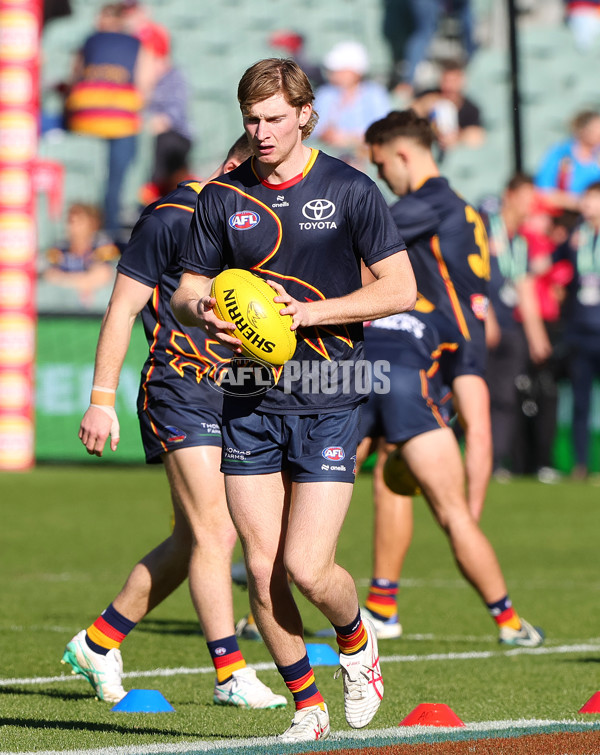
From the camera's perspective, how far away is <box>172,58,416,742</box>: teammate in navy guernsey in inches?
193

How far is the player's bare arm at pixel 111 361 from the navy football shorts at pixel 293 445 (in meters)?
0.55

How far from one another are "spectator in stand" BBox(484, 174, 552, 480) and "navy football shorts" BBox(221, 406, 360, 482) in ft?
34.0

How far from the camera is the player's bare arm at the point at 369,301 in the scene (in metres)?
4.72

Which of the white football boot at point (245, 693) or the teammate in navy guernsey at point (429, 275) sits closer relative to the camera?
the white football boot at point (245, 693)

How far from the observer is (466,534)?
24.7 ft

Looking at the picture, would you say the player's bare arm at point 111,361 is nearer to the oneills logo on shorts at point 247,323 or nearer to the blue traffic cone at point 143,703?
the oneills logo on shorts at point 247,323

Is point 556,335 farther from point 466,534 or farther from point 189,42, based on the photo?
point 466,534

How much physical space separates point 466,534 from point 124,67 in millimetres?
12494

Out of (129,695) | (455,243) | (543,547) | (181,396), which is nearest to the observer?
(129,695)

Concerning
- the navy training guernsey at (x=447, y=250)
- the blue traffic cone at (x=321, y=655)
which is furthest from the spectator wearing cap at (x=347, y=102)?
the blue traffic cone at (x=321, y=655)

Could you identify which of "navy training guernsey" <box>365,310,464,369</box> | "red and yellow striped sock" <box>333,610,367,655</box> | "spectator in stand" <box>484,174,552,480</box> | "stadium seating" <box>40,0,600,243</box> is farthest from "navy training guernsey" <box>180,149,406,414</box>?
"stadium seating" <box>40,0,600,243</box>

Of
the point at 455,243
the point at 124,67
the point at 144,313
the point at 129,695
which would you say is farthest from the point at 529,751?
the point at 124,67

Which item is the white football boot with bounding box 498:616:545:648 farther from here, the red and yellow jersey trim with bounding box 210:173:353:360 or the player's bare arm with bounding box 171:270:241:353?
the player's bare arm with bounding box 171:270:241:353

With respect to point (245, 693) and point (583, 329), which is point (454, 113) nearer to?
point (583, 329)
